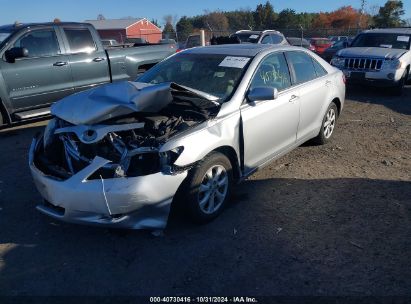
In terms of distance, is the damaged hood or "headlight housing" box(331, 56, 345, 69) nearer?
A: the damaged hood

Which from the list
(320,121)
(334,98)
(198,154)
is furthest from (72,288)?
(334,98)

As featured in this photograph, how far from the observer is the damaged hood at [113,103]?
354cm

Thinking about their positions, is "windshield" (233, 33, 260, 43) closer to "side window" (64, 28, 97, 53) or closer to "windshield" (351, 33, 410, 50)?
"windshield" (351, 33, 410, 50)

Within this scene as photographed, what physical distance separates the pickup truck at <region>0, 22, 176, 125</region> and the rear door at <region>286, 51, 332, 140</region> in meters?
4.36

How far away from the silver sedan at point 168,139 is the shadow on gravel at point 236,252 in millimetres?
314

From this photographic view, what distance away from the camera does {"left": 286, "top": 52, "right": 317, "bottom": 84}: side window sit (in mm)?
4980

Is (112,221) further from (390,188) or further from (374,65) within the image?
(374,65)

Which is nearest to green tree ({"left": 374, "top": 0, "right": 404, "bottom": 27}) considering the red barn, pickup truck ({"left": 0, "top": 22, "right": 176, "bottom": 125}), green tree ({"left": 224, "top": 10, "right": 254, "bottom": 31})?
green tree ({"left": 224, "top": 10, "right": 254, "bottom": 31})

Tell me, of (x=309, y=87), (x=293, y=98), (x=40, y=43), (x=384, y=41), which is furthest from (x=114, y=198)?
(x=384, y=41)

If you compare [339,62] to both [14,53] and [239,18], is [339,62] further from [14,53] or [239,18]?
[239,18]

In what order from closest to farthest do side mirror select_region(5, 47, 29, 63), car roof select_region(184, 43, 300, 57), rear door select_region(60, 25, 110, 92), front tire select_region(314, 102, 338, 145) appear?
car roof select_region(184, 43, 300, 57) < front tire select_region(314, 102, 338, 145) < side mirror select_region(5, 47, 29, 63) < rear door select_region(60, 25, 110, 92)

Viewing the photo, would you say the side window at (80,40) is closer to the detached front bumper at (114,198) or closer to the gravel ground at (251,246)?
the gravel ground at (251,246)

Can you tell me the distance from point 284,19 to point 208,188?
62.9 m

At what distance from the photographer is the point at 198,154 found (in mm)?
3473
